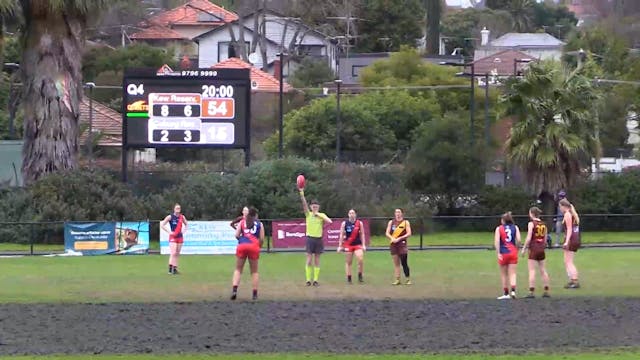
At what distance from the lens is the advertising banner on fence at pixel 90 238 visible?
40500mm

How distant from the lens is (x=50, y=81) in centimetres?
4425

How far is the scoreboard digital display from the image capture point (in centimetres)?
4334

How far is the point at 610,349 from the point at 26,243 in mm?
30581

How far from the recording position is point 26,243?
1694 inches

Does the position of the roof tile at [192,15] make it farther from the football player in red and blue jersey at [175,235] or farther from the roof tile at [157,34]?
the football player in red and blue jersey at [175,235]

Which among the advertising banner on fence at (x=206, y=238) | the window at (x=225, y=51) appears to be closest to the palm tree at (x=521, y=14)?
the window at (x=225, y=51)

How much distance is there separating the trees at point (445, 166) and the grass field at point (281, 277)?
1081 cm

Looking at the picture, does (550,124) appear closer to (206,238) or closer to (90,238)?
(206,238)

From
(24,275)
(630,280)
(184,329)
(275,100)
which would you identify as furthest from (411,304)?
(275,100)

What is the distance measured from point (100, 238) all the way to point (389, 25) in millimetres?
63499

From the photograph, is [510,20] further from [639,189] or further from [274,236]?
[274,236]

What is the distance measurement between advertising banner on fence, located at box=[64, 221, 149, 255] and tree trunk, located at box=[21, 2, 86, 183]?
17.6 ft

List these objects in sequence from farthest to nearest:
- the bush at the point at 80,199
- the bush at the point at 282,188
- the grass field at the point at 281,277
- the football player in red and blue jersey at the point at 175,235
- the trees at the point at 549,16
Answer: the trees at the point at 549,16, the bush at the point at 282,188, the bush at the point at 80,199, the football player in red and blue jersey at the point at 175,235, the grass field at the point at 281,277

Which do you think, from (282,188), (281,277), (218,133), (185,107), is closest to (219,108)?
(218,133)
